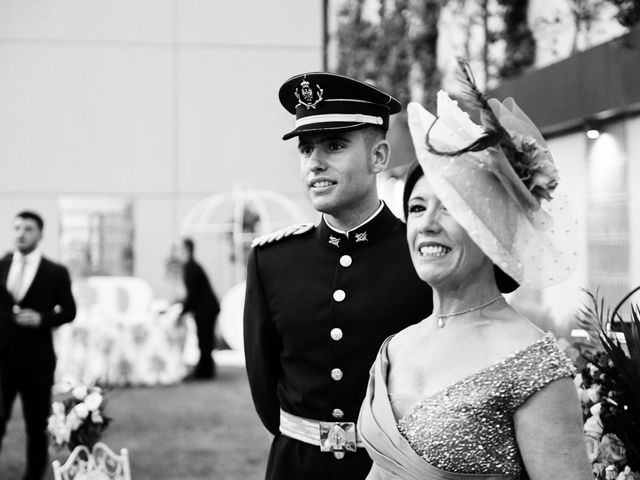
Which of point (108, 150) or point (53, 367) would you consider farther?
point (108, 150)

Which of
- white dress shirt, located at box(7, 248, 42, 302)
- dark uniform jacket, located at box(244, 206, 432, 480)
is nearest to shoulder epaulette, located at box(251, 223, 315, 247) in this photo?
dark uniform jacket, located at box(244, 206, 432, 480)

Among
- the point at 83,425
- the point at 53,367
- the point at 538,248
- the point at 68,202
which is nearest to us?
the point at 538,248

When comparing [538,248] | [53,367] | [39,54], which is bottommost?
[53,367]

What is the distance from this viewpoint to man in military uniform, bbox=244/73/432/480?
7.99 ft

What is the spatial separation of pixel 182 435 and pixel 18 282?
197 centimetres

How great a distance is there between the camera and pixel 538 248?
5.76 ft

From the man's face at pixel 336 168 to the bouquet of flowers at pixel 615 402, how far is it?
2.09 feet

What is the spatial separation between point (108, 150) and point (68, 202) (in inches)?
37.7

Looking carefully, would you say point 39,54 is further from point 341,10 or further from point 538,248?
point 538,248

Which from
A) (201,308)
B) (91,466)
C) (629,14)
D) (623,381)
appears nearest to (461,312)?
(623,381)

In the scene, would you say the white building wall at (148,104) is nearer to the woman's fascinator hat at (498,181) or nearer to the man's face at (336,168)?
the man's face at (336,168)

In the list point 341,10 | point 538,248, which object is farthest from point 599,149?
point 341,10

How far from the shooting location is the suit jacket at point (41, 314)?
594 cm

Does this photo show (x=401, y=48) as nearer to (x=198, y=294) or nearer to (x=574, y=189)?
(x=198, y=294)
